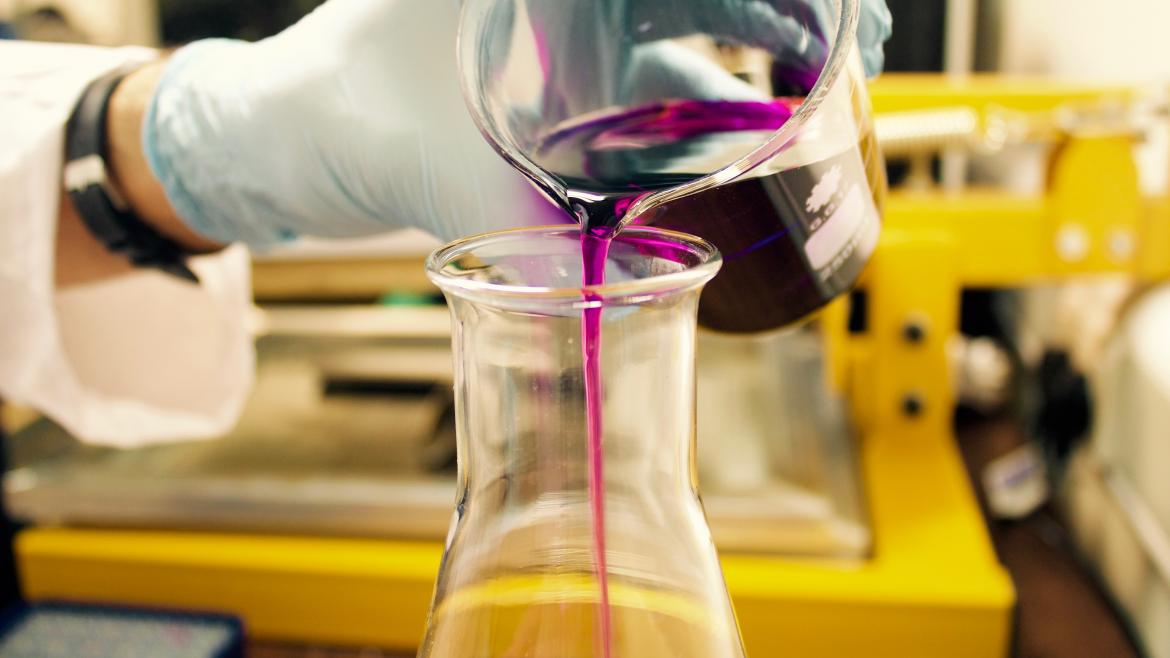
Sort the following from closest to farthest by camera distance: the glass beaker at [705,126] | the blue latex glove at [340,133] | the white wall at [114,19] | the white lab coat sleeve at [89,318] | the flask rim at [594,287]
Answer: the flask rim at [594,287] → the glass beaker at [705,126] → the blue latex glove at [340,133] → the white lab coat sleeve at [89,318] → the white wall at [114,19]

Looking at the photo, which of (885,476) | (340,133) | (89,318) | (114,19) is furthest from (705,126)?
(114,19)

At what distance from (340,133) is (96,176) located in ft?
0.72

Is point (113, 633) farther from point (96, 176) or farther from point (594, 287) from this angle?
point (594, 287)

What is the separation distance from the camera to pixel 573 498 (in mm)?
455

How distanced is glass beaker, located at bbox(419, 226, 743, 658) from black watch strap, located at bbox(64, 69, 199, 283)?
1.50ft

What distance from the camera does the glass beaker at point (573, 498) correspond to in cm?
44

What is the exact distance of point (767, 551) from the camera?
1131 millimetres

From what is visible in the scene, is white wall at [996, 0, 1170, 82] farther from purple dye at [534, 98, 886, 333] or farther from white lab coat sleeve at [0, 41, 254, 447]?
white lab coat sleeve at [0, 41, 254, 447]

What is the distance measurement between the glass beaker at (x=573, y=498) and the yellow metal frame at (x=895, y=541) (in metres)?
0.63

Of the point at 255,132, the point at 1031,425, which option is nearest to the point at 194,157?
the point at 255,132

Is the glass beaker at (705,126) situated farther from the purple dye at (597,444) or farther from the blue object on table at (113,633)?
the blue object on table at (113,633)

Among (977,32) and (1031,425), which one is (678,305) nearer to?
(1031,425)

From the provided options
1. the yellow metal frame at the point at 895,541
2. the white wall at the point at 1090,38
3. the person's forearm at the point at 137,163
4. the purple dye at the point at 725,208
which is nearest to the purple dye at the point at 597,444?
the purple dye at the point at 725,208

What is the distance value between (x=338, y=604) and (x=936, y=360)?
2.77 ft
